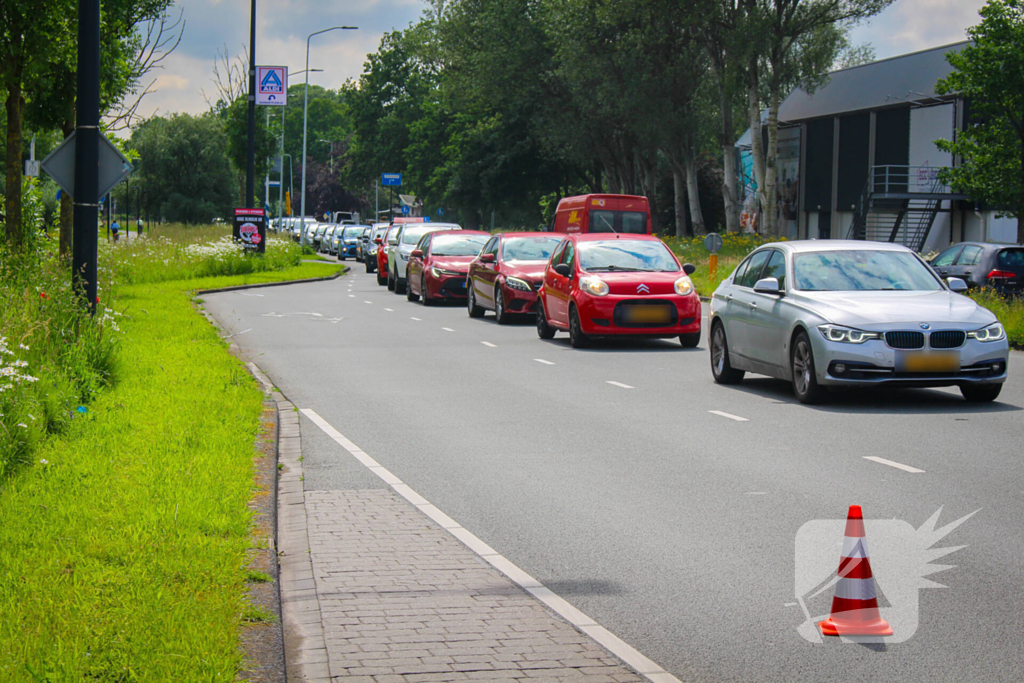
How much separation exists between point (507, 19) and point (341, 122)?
4809 inches

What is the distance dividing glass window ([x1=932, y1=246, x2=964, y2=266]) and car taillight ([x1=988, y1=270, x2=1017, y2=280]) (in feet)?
5.40

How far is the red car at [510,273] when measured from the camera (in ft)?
73.4

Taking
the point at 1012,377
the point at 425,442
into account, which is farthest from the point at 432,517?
the point at 1012,377

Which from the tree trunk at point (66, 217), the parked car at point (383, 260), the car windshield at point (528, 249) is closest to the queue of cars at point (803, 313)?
the car windshield at point (528, 249)

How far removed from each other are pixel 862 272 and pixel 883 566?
23.4 feet

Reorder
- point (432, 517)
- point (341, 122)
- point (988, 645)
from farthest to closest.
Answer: point (341, 122)
point (432, 517)
point (988, 645)

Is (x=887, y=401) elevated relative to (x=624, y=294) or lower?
lower

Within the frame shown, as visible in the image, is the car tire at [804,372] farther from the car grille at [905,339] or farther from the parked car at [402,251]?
the parked car at [402,251]

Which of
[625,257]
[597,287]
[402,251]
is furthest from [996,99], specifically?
[402,251]

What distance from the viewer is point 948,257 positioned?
2586 centimetres

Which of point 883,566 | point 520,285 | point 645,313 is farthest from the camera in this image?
point 520,285

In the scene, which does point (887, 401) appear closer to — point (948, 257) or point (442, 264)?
point (948, 257)

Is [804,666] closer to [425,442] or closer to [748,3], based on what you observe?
[425,442]

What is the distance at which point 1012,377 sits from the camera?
47.6 feet
